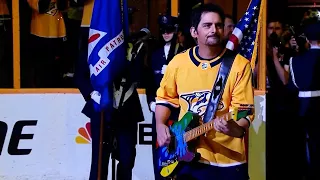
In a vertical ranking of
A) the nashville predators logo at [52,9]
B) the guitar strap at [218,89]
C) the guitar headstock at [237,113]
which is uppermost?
the nashville predators logo at [52,9]

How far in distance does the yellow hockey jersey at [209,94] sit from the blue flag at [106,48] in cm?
153

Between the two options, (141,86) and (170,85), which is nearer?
(170,85)

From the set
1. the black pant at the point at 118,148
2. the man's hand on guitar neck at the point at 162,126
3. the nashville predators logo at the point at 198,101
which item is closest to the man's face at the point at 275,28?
the black pant at the point at 118,148

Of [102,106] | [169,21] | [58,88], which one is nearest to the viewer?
[102,106]

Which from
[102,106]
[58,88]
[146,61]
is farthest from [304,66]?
[58,88]

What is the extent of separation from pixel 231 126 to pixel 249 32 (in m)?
→ 2.52

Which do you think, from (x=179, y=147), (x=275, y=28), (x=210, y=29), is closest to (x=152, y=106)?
(x=275, y=28)

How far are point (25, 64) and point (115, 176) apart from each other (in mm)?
1649

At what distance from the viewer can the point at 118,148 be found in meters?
6.33

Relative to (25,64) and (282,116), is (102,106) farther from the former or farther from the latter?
(282,116)

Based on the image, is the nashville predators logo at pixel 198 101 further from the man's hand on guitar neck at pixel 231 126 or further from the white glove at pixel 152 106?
the white glove at pixel 152 106

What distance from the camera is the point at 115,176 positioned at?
21.5 ft

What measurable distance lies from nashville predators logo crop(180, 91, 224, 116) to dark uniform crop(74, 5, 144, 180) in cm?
189

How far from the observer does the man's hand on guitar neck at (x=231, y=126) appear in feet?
12.9
